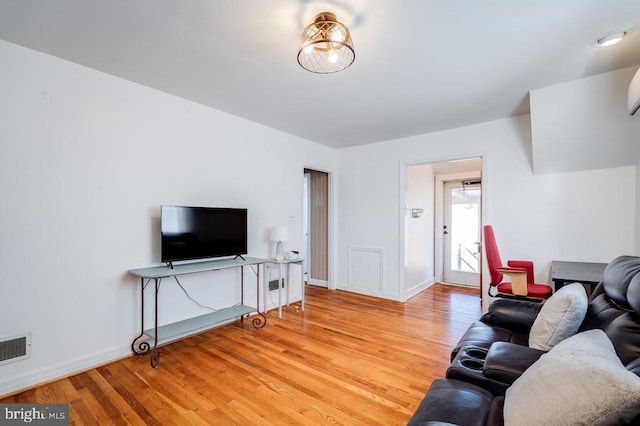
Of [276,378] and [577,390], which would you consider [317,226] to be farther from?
[577,390]

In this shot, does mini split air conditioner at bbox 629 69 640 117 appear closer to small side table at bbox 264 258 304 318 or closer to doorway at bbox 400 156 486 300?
doorway at bbox 400 156 486 300

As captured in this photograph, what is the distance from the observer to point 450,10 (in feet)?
5.76

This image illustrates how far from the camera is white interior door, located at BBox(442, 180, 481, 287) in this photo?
538 cm

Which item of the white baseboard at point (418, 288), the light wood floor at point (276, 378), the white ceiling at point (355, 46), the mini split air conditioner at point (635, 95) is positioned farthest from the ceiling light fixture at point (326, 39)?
the white baseboard at point (418, 288)

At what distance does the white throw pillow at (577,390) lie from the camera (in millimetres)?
754

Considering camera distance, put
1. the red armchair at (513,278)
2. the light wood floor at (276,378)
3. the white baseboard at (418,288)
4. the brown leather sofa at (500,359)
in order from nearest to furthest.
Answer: the brown leather sofa at (500,359) < the light wood floor at (276,378) < the red armchair at (513,278) < the white baseboard at (418,288)

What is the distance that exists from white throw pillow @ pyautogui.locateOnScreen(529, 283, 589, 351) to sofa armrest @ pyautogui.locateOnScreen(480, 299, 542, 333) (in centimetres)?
44

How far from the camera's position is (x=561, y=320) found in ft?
5.25

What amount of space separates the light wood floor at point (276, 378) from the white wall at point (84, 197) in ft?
1.12

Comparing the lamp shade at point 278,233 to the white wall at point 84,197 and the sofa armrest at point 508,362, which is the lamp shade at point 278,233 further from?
the sofa armrest at point 508,362

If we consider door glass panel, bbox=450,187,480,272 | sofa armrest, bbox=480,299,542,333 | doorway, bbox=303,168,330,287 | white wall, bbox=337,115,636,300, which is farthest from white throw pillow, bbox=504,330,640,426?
door glass panel, bbox=450,187,480,272

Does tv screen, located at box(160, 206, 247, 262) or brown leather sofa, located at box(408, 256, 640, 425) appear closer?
brown leather sofa, located at box(408, 256, 640, 425)

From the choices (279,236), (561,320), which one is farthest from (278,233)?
(561,320)

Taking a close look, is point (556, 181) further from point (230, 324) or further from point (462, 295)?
point (230, 324)
